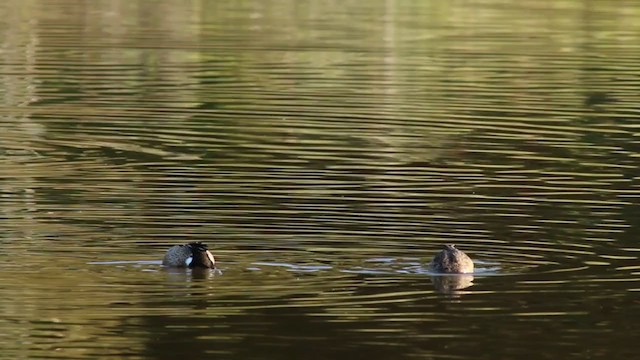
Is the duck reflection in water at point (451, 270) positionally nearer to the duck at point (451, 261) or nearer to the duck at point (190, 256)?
the duck at point (451, 261)

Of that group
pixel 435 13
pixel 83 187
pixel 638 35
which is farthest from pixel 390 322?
pixel 435 13

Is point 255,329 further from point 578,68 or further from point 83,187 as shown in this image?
point 578,68

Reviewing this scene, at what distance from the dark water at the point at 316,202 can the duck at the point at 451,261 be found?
0.18 m

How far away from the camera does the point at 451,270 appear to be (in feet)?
53.4

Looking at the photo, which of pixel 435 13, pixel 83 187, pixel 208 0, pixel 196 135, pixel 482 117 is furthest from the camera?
pixel 208 0

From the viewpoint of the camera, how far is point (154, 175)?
22.7 metres

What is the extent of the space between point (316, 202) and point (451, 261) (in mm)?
4417

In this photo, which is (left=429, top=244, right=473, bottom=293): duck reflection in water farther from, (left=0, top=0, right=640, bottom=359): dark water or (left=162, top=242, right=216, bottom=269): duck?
(left=162, top=242, right=216, bottom=269): duck

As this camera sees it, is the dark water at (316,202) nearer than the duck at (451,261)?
Yes

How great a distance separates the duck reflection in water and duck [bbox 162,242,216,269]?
6.14 ft

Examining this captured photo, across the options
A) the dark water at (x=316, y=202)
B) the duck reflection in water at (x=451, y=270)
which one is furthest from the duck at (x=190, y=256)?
the duck reflection in water at (x=451, y=270)

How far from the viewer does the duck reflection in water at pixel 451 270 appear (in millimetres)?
16188

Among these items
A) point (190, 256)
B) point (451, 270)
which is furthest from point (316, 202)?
point (190, 256)

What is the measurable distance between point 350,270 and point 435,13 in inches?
1950
